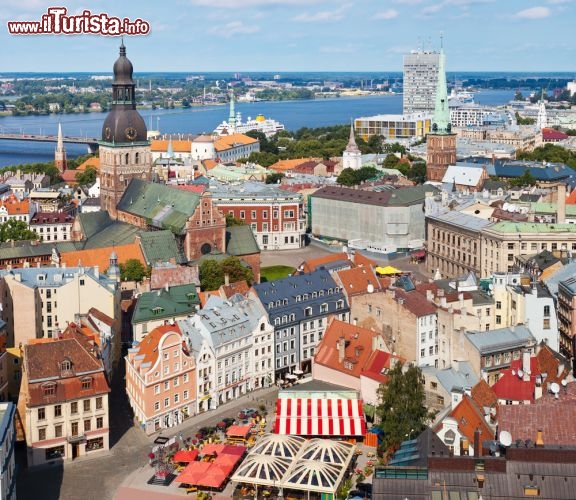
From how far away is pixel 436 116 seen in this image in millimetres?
146750

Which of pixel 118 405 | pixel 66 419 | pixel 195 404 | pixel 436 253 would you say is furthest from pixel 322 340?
pixel 436 253

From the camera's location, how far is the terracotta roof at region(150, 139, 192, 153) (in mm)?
191738

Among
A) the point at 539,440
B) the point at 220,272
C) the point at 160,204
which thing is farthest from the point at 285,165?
the point at 539,440

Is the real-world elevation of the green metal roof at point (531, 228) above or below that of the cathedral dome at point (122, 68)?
below

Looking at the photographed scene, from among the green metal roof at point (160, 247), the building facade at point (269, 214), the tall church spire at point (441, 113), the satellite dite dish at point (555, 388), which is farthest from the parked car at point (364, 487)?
the tall church spire at point (441, 113)

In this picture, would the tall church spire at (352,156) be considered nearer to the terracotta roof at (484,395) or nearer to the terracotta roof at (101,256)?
the terracotta roof at (101,256)

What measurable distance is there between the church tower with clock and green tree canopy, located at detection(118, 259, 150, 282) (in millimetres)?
21404

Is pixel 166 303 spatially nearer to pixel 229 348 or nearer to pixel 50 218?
pixel 229 348

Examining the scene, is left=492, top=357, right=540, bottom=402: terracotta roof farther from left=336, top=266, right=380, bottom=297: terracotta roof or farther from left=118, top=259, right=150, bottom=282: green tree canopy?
left=118, top=259, right=150, bottom=282: green tree canopy

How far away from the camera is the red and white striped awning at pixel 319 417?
56156 mm

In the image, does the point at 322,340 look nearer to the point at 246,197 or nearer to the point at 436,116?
the point at 246,197

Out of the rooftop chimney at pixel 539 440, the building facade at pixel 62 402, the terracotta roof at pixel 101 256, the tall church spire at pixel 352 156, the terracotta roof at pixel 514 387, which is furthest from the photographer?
the tall church spire at pixel 352 156

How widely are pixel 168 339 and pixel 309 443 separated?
473 inches

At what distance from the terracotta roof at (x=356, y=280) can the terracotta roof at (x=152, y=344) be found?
16.1m
